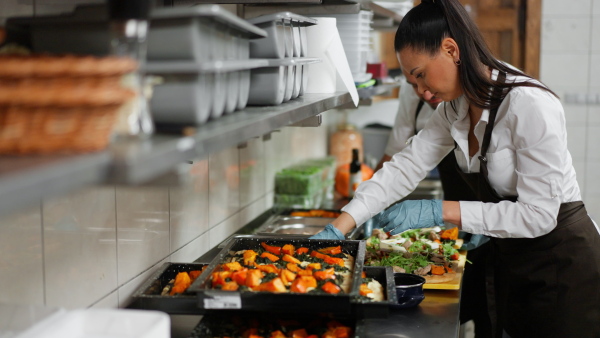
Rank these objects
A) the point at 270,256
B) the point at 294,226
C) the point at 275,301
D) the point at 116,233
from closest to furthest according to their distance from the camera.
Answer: the point at 275,301 < the point at 116,233 < the point at 270,256 < the point at 294,226

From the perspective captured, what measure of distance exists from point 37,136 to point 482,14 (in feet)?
18.0

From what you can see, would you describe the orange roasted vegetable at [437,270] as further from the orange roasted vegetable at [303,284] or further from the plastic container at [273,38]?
the plastic container at [273,38]

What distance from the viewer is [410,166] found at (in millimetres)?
2934

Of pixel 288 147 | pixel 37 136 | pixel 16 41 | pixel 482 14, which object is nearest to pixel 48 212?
pixel 16 41

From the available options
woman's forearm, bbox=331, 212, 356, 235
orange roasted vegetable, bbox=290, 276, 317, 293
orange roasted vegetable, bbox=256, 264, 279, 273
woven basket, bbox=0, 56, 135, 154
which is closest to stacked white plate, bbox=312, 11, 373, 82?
woman's forearm, bbox=331, 212, 356, 235

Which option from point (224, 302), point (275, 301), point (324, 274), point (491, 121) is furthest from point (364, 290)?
point (491, 121)

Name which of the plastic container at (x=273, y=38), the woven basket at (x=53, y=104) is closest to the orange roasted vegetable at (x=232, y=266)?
the plastic container at (x=273, y=38)

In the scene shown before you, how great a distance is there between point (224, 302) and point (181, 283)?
33 centimetres

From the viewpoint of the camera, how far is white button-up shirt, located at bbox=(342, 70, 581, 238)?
236cm

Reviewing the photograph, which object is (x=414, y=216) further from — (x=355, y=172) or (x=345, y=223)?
(x=355, y=172)

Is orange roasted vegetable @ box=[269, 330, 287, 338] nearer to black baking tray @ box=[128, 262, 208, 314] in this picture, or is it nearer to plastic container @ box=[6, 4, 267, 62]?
black baking tray @ box=[128, 262, 208, 314]

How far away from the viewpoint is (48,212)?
1.64 meters

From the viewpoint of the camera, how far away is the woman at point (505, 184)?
238cm

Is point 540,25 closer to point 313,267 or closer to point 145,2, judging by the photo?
point 313,267
